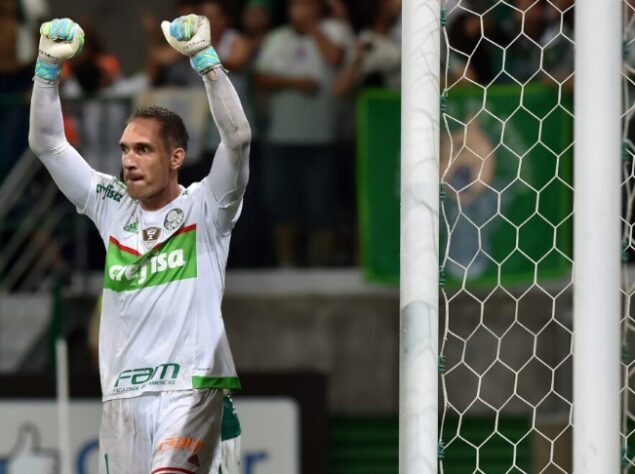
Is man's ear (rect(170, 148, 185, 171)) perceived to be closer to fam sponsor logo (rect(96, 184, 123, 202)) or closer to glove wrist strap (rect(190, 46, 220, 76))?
fam sponsor logo (rect(96, 184, 123, 202))

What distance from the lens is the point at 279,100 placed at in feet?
31.4

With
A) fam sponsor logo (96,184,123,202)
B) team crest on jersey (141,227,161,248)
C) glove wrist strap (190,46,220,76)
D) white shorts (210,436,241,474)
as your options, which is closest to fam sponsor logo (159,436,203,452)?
white shorts (210,436,241,474)

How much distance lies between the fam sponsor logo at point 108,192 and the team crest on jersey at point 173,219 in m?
0.22

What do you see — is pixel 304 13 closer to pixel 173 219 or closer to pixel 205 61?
pixel 173 219

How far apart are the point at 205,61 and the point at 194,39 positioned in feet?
0.25

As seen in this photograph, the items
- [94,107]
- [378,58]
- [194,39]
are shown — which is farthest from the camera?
[94,107]

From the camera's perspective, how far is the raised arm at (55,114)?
495 centimetres

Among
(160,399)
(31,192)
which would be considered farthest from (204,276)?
(31,192)

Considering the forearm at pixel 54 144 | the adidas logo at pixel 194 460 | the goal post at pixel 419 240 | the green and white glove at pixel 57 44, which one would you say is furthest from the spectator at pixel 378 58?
the adidas logo at pixel 194 460

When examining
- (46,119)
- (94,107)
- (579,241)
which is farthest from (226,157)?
(94,107)

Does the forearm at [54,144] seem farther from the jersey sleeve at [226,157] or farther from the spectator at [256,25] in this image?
the spectator at [256,25]

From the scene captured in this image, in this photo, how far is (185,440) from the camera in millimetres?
4848

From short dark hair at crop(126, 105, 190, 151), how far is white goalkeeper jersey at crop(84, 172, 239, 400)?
0.16m

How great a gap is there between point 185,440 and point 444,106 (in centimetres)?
142
